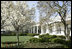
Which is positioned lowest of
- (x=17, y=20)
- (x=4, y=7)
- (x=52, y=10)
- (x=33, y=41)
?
(x=33, y=41)

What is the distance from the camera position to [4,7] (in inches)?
305

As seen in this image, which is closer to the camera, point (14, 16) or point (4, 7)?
point (14, 16)

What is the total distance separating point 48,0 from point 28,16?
2372 millimetres

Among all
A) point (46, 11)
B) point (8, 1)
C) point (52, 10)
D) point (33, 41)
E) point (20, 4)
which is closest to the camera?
point (52, 10)

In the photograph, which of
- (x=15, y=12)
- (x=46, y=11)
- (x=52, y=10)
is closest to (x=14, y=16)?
(x=15, y=12)

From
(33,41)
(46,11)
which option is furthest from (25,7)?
(33,41)

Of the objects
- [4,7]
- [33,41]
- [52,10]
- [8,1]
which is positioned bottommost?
[33,41]

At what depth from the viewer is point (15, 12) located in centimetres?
721

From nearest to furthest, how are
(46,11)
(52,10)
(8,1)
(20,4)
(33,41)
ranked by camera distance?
(52,10), (46,11), (8,1), (20,4), (33,41)

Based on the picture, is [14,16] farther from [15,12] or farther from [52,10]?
[52,10]

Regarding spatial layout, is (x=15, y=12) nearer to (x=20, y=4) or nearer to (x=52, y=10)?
(x=20, y=4)

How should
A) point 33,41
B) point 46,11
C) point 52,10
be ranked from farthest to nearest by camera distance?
point 33,41, point 46,11, point 52,10

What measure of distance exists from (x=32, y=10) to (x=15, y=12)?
1681 millimetres

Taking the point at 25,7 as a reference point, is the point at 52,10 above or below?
below
